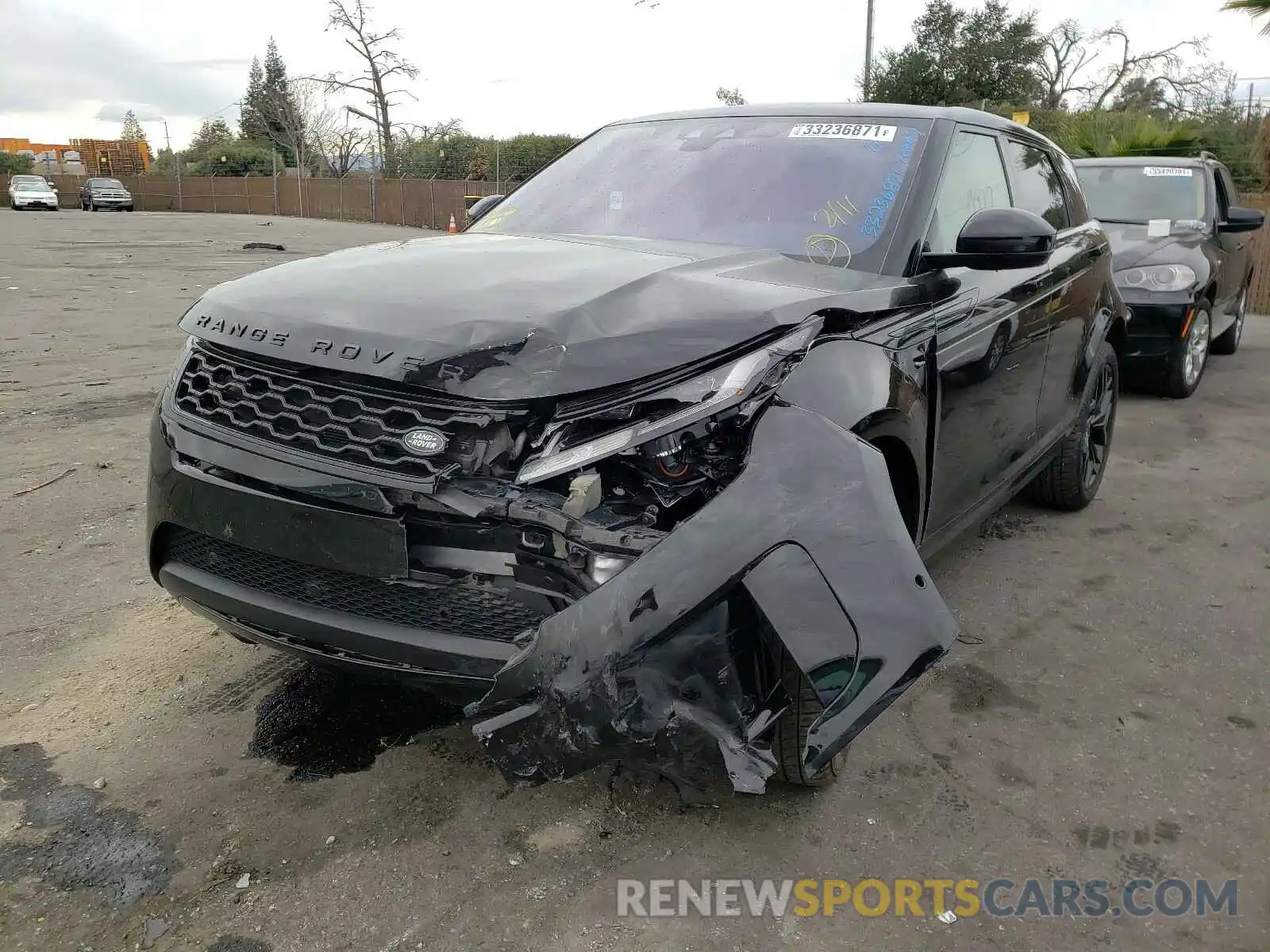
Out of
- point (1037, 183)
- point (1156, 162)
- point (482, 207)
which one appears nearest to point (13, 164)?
point (1156, 162)

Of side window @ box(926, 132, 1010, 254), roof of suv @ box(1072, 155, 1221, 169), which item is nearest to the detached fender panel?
side window @ box(926, 132, 1010, 254)

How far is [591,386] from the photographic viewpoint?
2.13m

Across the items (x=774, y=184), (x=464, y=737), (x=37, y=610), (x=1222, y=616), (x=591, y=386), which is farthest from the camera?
(x=1222, y=616)

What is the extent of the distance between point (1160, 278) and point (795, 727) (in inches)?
Result: 274

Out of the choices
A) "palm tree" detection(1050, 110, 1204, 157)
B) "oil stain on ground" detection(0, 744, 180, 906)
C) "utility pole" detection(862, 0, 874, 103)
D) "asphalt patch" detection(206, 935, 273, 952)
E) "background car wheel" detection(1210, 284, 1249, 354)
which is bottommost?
"asphalt patch" detection(206, 935, 273, 952)

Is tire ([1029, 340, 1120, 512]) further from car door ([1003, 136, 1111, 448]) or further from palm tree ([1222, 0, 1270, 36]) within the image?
palm tree ([1222, 0, 1270, 36])

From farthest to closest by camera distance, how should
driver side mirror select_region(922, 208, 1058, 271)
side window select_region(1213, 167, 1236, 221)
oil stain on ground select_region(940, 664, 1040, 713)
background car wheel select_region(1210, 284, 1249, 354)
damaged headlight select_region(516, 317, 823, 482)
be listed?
background car wheel select_region(1210, 284, 1249, 354) < side window select_region(1213, 167, 1236, 221) < oil stain on ground select_region(940, 664, 1040, 713) < driver side mirror select_region(922, 208, 1058, 271) < damaged headlight select_region(516, 317, 823, 482)

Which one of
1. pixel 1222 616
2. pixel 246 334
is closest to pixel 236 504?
pixel 246 334

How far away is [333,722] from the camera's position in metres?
2.99

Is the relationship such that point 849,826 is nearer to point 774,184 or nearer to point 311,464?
point 311,464

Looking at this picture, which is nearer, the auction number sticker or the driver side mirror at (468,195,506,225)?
the auction number sticker

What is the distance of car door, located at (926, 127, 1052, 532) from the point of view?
10.2 ft

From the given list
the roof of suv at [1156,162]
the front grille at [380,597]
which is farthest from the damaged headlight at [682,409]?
the roof of suv at [1156,162]

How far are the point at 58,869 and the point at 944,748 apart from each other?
2323mm
